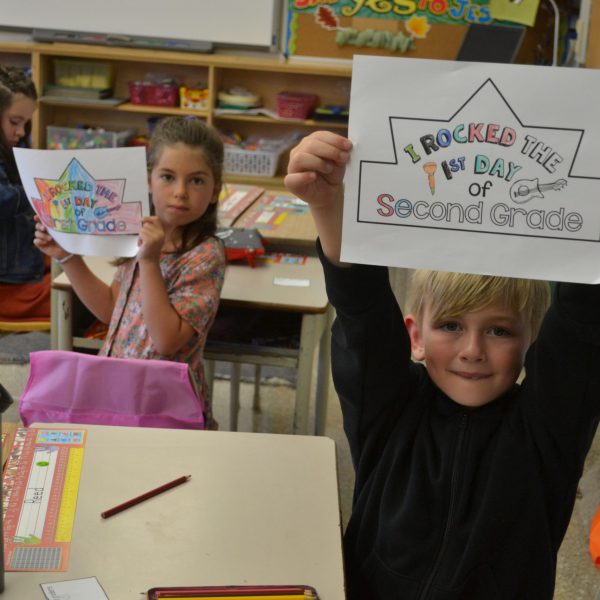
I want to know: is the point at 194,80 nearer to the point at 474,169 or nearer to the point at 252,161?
the point at 252,161

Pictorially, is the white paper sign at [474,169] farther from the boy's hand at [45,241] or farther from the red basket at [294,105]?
the red basket at [294,105]

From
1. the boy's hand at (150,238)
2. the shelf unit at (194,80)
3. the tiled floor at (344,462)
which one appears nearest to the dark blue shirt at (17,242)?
the tiled floor at (344,462)

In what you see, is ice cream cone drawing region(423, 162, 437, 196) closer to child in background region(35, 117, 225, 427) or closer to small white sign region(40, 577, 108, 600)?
small white sign region(40, 577, 108, 600)

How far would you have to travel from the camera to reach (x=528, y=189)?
0.88 m

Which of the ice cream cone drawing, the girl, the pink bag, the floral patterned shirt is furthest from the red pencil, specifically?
the girl

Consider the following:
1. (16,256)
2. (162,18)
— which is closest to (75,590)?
(16,256)

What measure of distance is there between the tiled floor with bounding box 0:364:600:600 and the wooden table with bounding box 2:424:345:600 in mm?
864

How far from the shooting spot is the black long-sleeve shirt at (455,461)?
1.04 m

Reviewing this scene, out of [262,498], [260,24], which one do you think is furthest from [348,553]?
[260,24]

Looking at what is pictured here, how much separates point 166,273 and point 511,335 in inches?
38.1

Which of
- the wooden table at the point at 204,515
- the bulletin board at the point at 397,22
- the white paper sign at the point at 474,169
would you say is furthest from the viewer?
the bulletin board at the point at 397,22

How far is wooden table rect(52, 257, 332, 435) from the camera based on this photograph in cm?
215

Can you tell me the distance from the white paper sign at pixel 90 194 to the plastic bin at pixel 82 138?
327 cm

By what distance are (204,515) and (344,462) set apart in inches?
66.2
